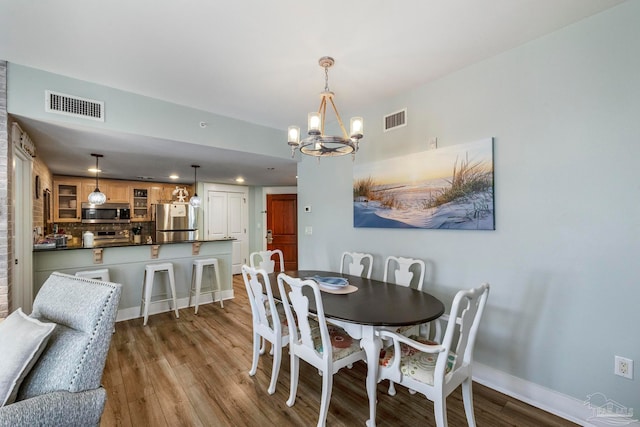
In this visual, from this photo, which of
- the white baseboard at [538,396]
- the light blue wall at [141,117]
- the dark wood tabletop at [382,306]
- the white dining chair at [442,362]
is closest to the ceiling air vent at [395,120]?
the light blue wall at [141,117]

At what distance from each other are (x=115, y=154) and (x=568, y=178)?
4677 mm

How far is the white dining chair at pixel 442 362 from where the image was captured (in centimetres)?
149

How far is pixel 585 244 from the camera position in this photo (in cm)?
186

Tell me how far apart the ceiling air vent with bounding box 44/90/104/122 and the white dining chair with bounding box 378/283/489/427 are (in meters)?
3.01

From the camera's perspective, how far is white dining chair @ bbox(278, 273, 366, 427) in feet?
5.71

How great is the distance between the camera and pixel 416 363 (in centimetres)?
169

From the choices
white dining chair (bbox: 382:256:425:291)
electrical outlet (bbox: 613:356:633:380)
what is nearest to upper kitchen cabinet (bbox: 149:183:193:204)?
white dining chair (bbox: 382:256:425:291)

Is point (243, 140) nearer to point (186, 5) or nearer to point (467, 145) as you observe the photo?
point (186, 5)

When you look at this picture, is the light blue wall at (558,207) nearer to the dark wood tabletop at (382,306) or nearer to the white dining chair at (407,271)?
the white dining chair at (407,271)

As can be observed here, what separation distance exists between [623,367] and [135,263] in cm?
475

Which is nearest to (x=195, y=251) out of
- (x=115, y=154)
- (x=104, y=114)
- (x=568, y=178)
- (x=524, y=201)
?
(x=115, y=154)

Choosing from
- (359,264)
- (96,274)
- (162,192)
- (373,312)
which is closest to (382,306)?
(373,312)

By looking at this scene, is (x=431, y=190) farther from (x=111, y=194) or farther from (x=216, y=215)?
(x=111, y=194)

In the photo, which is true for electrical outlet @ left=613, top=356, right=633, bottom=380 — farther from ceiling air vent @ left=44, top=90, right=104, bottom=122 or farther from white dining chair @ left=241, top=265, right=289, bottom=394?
ceiling air vent @ left=44, top=90, right=104, bottom=122
